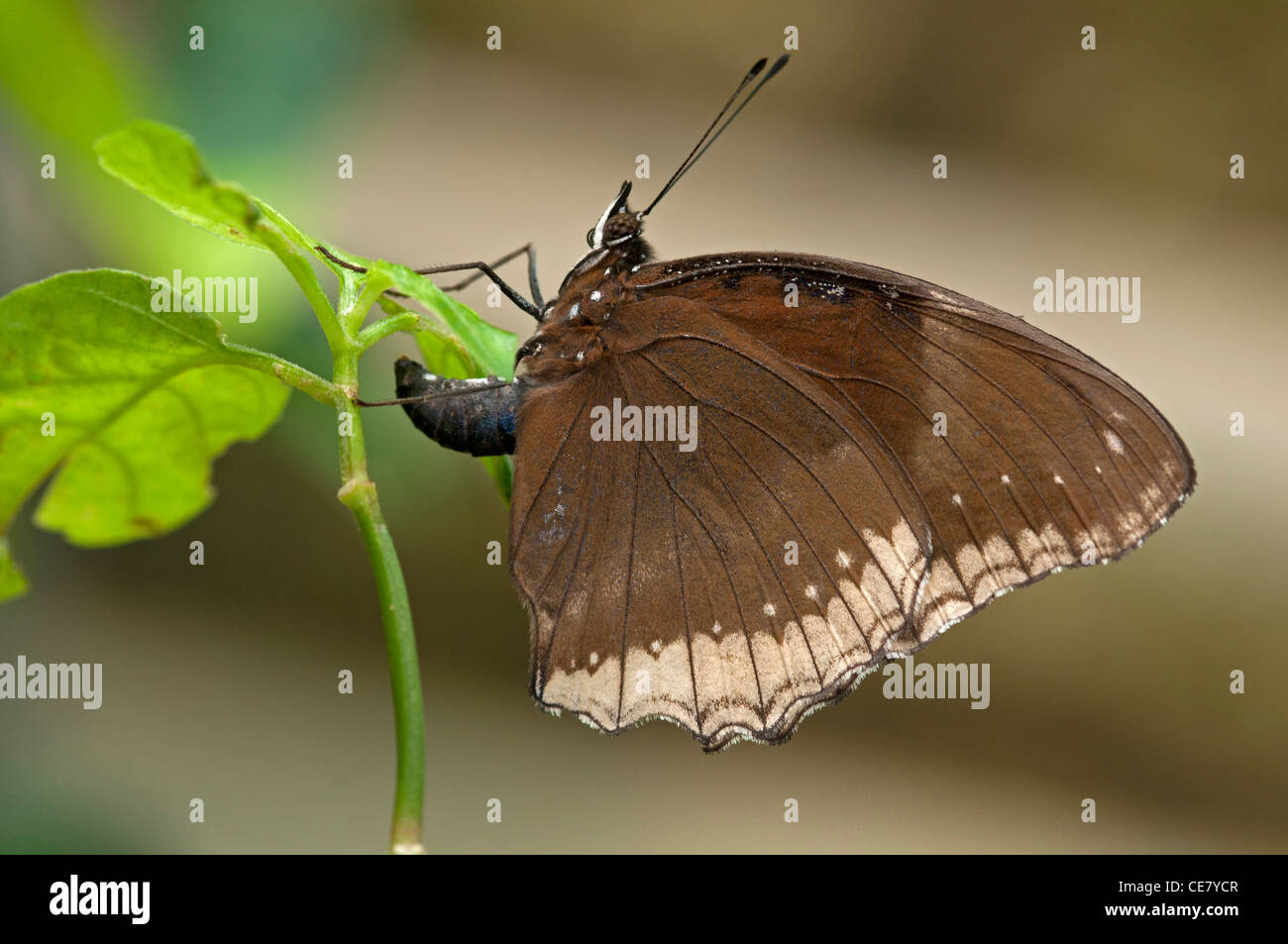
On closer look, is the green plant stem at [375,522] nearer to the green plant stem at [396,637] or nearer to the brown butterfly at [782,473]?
the green plant stem at [396,637]

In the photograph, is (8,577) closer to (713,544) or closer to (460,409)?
(460,409)

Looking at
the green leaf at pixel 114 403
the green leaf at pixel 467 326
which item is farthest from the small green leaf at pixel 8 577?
the green leaf at pixel 467 326

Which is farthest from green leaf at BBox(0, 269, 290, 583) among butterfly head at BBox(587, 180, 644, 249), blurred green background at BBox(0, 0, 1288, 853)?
blurred green background at BBox(0, 0, 1288, 853)

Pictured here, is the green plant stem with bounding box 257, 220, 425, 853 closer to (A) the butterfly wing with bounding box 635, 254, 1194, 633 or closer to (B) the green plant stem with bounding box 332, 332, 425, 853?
(B) the green plant stem with bounding box 332, 332, 425, 853

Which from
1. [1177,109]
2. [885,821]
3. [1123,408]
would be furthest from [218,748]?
[1177,109]

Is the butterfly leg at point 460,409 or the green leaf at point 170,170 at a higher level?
the green leaf at point 170,170

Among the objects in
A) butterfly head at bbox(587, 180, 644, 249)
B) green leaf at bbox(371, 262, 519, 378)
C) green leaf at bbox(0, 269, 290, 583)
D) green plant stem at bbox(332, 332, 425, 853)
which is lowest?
green plant stem at bbox(332, 332, 425, 853)
